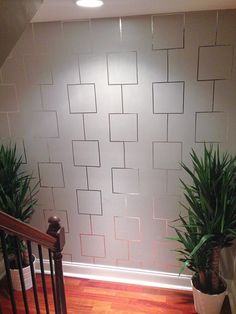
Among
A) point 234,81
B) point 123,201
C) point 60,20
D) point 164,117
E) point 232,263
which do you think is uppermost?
point 60,20

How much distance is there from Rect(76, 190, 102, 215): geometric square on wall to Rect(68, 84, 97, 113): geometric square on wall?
692mm

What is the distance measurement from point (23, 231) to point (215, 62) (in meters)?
1.59

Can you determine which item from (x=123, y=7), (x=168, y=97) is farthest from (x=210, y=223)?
(x=123, y=7)

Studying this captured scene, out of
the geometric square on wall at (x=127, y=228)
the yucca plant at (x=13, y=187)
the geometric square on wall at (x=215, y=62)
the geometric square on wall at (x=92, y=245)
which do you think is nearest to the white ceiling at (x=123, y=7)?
the geometric square on wall at (x=215, y=62)

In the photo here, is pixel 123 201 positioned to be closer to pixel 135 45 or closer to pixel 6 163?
pixel 6 163

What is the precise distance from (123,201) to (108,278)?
2.58 feet

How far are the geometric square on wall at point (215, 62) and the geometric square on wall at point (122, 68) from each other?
0.46 meters

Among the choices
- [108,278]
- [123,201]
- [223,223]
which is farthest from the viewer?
[108,278]

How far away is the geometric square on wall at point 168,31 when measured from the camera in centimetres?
186

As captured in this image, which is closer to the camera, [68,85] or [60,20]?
[60,20]

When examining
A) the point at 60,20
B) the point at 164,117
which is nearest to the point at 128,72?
the point at 164,117

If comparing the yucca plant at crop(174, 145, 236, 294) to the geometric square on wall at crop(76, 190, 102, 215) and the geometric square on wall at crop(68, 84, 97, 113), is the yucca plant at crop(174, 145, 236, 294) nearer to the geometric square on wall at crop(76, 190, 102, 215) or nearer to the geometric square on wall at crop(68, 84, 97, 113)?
the geometric square on wall at crop(76, 190, 102, 215)

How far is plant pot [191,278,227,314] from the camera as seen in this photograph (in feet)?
6.41

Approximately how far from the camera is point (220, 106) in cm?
195
